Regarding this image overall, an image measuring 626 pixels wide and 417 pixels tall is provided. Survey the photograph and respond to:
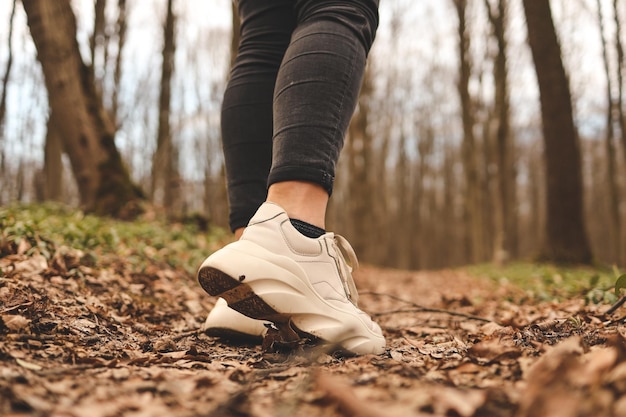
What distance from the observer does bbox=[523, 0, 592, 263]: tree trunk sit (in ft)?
23.5

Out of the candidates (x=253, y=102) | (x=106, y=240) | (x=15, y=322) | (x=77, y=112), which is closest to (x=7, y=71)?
(x=77, y=112)

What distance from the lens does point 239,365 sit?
1240mm

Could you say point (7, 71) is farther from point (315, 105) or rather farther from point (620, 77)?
point (620, 77)

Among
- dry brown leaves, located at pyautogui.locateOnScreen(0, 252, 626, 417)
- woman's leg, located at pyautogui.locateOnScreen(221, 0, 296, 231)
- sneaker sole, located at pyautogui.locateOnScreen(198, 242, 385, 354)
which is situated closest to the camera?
dry brown leaves, located at pyautogui.locateOnScreen(0, 252, 626, 417)

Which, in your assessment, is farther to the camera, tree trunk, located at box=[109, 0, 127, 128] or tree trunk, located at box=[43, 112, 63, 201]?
tree trunk, located at box=[109, 0, 127, 128]

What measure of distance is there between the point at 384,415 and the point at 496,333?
95 cm

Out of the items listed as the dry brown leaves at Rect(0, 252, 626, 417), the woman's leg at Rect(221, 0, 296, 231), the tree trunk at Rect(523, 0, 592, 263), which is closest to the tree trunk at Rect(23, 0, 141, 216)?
the dry brown leaves at Rect(0, 252, 626, 417)

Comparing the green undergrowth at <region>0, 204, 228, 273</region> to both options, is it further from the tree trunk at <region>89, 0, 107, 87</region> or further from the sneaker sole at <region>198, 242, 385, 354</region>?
the tree trunk at <region>89, 0, 107, 87</region>

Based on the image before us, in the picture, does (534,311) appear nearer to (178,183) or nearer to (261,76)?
(261,76)

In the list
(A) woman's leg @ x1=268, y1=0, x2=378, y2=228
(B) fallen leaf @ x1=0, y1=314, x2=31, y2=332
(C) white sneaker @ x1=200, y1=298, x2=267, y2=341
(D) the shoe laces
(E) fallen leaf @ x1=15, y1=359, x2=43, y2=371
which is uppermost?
(A) woman's leg @ x1=268, y1=0, x2=378, y2=228

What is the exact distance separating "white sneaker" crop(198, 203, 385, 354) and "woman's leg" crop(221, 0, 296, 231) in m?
0.42

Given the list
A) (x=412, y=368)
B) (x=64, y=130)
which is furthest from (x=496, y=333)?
(x=64, y=130)

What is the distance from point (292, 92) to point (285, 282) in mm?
540

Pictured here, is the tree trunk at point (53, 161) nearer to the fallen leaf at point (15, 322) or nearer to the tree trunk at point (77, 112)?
the tree trunk at point (77, 112)
